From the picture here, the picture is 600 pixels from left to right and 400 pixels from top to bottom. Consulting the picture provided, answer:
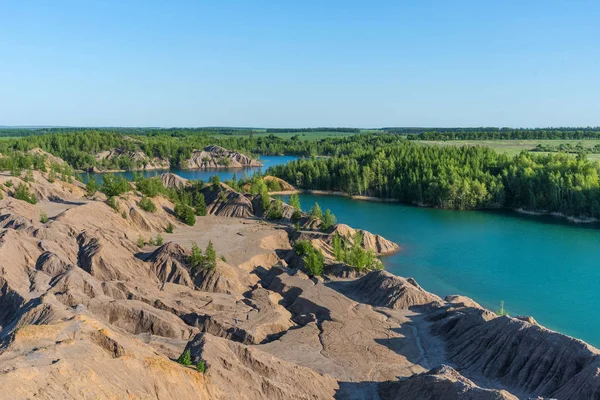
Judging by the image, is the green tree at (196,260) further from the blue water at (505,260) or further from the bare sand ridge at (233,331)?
the blue water at (505,260)

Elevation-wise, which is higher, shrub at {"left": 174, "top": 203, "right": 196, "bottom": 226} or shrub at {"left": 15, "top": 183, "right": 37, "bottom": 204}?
shrub at {"left": 15, "top": 183, "right": 37, "bottom": 204}

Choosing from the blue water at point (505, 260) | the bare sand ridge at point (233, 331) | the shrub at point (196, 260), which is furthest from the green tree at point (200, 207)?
the shrub at point (196, 260)

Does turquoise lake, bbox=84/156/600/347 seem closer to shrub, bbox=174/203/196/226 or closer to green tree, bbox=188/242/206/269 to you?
green tree, bbox=188/242/206/269

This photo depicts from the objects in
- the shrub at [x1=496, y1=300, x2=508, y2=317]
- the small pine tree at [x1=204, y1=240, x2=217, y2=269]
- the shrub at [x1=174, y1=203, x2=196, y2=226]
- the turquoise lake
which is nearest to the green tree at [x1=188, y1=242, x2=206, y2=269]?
the small pine tree at [x1=204, y1=240, x2=217, y2=269]

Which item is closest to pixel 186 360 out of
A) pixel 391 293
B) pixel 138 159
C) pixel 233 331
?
pixel 233 331

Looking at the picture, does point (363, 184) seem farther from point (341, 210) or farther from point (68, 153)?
point (68, 153)

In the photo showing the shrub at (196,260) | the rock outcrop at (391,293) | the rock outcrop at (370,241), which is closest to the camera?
the rock outcrop at (391,293)
